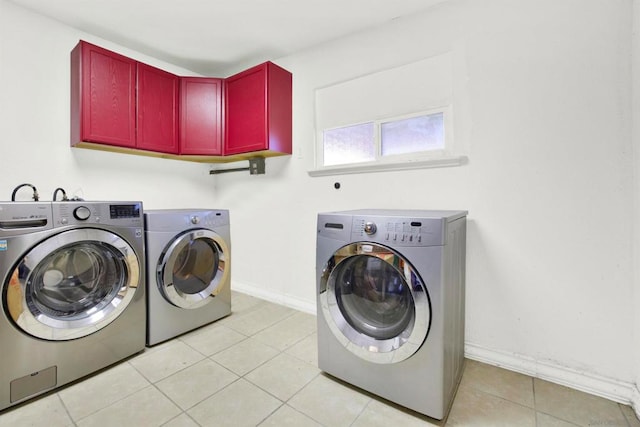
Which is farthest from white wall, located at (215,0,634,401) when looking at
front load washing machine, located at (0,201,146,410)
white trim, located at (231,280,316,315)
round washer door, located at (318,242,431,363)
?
front load washing machine, located at (0,201,146,410)

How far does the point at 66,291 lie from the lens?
5.08 ft

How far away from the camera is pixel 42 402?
1370 millimetres

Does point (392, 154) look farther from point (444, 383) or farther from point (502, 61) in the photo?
point (444, 383)

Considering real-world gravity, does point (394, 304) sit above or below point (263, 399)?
above

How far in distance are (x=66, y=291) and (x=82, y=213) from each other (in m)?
0.46

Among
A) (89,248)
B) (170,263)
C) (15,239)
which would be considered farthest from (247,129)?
(15,239)

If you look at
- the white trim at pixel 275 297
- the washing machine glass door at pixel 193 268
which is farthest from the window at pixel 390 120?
the white trim at pixel 275 297

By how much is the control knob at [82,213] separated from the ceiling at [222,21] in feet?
4.75

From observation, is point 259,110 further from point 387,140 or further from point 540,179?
point 540,179

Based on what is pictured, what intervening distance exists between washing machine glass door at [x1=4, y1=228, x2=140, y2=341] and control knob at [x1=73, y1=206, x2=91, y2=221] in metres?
0.07

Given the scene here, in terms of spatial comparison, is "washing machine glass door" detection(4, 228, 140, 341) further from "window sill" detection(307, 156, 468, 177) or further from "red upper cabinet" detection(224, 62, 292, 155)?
"window sill" detection(307, 156, 468, 177)

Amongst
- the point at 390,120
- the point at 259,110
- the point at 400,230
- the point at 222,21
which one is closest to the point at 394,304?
the point at 400,230

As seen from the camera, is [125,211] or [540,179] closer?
[540,179]

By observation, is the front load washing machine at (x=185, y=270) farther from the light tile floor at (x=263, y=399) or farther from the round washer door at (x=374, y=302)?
the round washer door at (x=374, y=302)
